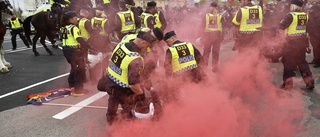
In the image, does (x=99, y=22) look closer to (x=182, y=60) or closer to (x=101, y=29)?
(x=101, y=29)

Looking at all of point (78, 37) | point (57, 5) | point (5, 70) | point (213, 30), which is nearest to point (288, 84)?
point (213, 30)

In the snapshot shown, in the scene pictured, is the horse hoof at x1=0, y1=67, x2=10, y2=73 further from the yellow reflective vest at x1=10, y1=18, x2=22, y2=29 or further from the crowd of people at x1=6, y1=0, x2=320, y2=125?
the yellow reflective vest at x1=10, y1=18, x2=22, y2=29

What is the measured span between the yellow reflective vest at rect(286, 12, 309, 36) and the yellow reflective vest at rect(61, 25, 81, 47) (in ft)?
14.3

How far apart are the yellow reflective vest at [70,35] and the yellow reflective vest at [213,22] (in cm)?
357

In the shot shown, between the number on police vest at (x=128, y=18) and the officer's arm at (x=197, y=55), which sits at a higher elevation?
the number on police vest at (x=128, y=18)

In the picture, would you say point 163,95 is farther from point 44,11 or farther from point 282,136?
point 44,11

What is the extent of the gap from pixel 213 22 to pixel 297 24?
232 cm

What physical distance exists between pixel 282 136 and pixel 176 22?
11173 mm

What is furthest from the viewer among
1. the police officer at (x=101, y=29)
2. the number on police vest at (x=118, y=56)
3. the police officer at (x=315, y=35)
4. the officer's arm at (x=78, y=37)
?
the police officer at (x=315, y=35)

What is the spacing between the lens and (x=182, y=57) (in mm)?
4184

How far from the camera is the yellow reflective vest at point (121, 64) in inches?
132

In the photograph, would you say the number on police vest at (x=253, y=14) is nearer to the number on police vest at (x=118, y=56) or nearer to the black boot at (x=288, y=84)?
the black boot at (x=288, y=84)

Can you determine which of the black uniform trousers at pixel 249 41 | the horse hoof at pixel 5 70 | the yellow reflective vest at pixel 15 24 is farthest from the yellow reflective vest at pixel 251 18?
the yellow reflective vest at pixel 15 24

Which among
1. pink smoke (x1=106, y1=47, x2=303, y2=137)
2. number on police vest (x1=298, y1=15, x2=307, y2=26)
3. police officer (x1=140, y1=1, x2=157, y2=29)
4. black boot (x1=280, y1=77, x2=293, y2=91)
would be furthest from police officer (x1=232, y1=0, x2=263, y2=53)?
police officer (x1=140, y1=1, x2=157, y2=29)
